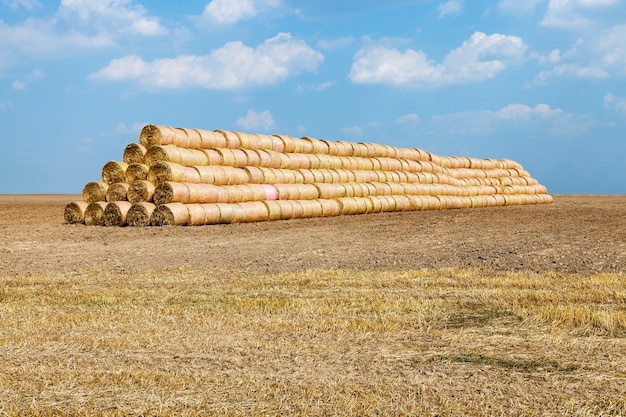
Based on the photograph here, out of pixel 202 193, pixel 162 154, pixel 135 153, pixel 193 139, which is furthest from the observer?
pixel 193 139

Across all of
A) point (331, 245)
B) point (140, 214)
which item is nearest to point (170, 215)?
point (140, 214)

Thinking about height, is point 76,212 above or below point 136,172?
below

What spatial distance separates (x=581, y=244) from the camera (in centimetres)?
1313

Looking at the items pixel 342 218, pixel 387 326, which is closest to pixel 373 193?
pixel 342 218

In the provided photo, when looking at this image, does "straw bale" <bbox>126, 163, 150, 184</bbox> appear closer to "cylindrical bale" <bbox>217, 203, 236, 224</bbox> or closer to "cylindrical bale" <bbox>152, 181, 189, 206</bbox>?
"cylindrical bale" <bbox>152, 181, 189, 206</bbox>

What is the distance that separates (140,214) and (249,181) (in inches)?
148

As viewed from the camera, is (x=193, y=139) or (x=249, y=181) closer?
(x=193, y=139)

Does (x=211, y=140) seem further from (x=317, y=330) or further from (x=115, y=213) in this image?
(x=317, y=330)

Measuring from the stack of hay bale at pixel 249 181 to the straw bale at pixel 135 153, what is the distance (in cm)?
3

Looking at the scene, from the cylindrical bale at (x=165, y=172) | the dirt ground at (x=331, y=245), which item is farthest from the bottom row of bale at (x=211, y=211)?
the cylindrical bale at (x=165, y=172)

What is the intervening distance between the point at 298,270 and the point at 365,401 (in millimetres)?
6250

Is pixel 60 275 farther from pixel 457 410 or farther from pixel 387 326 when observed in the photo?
pixel 457 410

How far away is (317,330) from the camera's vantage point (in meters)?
6.60

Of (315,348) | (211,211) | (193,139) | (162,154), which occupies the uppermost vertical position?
(193,139)
